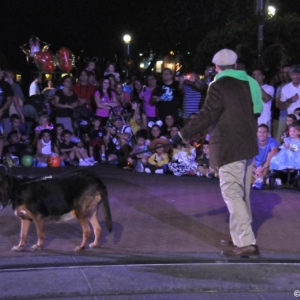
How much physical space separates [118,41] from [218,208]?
1002 inches

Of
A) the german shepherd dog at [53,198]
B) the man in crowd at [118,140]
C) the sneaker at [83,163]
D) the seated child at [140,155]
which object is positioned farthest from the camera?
the man in crowd at [118,140]

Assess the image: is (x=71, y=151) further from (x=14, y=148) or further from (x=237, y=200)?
(x=237, y=200)

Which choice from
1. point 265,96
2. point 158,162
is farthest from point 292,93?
point 158,162

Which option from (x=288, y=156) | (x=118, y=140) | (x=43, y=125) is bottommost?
(x=118, y=140)

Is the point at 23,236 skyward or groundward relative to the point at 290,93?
groundward

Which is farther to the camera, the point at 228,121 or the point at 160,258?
the point at 160,258

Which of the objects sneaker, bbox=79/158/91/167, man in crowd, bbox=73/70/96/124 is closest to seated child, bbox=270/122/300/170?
sneaker, bbox=79/158/91/167

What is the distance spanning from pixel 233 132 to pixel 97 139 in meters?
8.41

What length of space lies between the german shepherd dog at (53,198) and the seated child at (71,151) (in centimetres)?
721

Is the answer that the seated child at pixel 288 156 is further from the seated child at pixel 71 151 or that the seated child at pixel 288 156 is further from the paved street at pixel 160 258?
the seated child at pixel 71 151

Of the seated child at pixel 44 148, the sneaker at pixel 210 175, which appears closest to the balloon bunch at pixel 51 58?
the seated child at pixel 44 148

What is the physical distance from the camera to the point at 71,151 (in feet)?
49.8

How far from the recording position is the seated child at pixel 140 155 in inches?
565

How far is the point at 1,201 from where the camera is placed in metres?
7.64
